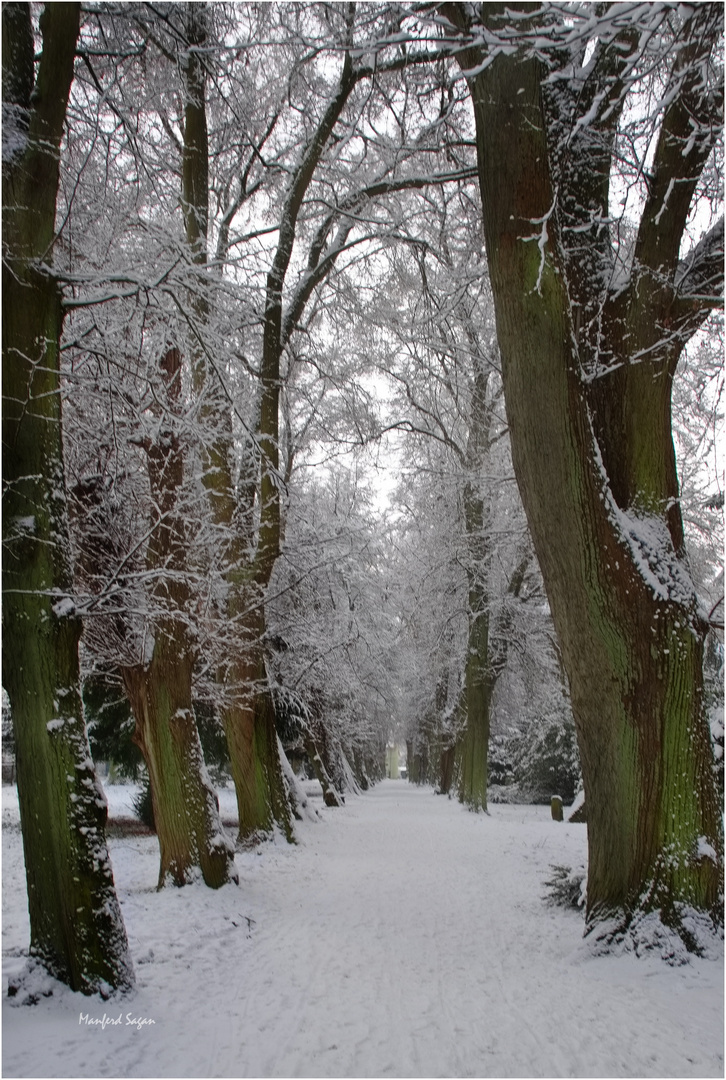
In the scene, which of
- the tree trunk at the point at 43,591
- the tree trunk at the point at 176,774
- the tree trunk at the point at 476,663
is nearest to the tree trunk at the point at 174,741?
the tree trunk at the point at 176,774

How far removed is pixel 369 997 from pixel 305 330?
29.2ft

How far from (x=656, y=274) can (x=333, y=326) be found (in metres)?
7.76

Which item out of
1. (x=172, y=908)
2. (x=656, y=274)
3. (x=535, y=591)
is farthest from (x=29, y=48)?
(x=535, y=591)

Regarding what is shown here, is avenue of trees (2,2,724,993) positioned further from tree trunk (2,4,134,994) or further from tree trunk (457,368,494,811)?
tree trunk (457,368,494,811)

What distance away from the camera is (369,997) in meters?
4.07

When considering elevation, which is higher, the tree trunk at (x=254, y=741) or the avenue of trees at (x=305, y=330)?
the avenue of trees at (x=305, y=330)

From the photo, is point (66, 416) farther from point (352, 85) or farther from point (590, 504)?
point (352, 85)

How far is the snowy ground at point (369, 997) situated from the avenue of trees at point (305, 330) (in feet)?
1.33

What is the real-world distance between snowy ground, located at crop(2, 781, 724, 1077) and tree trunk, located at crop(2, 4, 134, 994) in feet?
1.26

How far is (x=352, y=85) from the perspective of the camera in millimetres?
7648

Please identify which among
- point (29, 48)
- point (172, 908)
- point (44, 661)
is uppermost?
point (29, 48)

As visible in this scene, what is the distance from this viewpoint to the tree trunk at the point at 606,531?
14.3 ft

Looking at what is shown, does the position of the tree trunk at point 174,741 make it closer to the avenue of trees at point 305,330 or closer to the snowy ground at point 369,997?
the avenue of trees at point 305,330

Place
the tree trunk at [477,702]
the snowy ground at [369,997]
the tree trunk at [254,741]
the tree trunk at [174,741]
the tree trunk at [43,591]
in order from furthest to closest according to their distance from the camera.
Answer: the tree trunk at [477,702] → the tree trunk at [254,741] → the tree trunk at [174,741] → the tree trunk at [43,591] → the snowy ground at [369,997]
